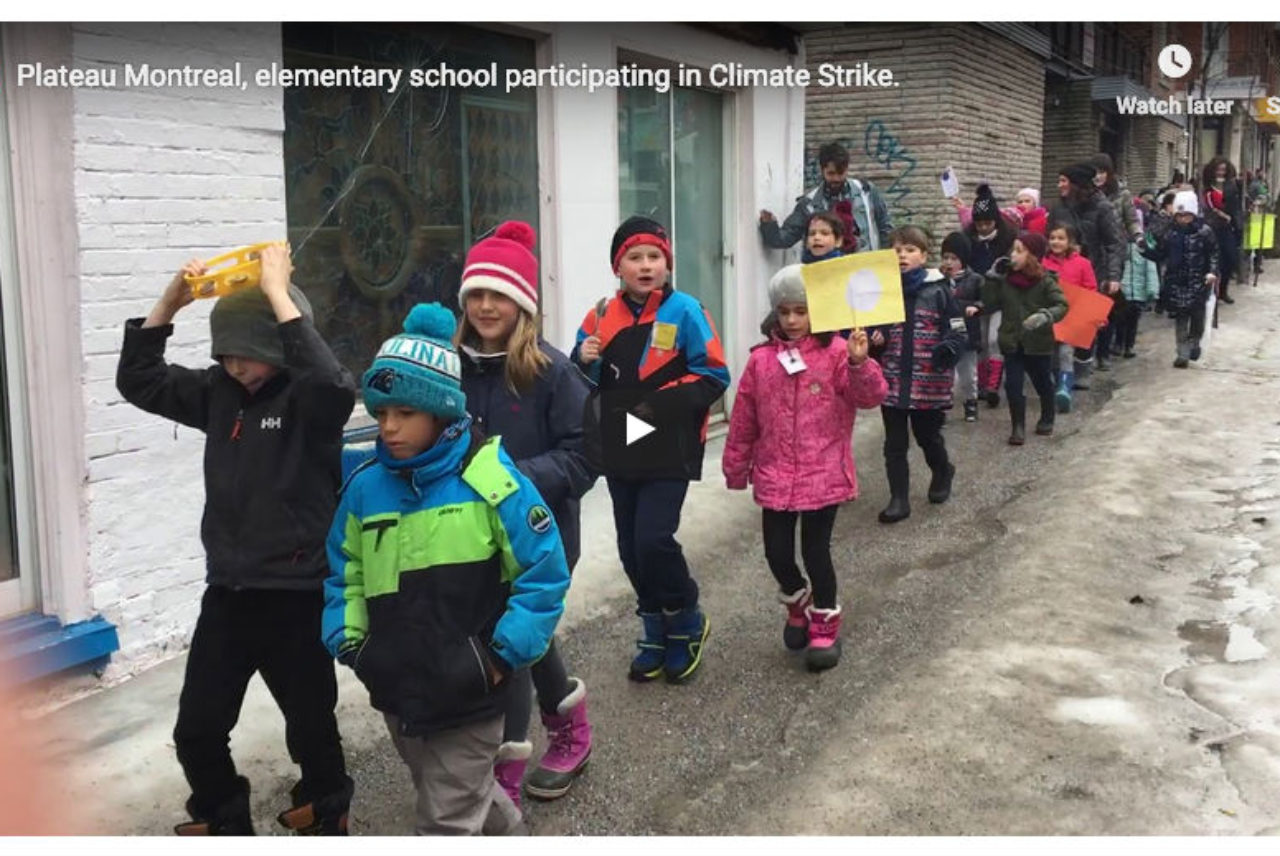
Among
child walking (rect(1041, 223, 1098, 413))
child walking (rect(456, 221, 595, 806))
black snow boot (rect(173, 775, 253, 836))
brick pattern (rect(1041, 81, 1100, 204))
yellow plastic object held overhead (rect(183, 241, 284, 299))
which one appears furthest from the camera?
brick pattern (rect(1041, 81, 1100, 204))

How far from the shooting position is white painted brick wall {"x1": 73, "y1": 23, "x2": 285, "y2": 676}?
4047 mm

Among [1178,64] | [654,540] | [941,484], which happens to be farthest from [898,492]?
[1178,64]

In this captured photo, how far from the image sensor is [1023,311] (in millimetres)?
8438

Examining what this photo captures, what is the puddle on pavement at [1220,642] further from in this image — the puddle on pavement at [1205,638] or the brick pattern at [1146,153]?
the brick pattern at [1146,153]

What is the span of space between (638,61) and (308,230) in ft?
9.63

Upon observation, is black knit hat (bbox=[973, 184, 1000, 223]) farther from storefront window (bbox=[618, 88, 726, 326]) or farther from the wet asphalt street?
the wet asphalt street

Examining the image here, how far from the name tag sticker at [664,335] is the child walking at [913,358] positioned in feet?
8.92

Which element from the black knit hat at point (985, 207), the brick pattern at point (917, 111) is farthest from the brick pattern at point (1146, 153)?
the black knit hat at point (985, 207)

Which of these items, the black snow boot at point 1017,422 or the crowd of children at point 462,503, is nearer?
the crowd of children at point 462,503

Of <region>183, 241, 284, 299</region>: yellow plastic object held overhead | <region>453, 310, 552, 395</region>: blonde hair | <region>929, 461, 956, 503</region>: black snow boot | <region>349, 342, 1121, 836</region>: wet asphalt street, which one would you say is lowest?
<region>349, 342, 1121, 836</region>: wet asphalt street

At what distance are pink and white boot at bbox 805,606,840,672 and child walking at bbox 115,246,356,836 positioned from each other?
6.54ft

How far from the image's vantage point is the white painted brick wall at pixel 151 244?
13.3 ft

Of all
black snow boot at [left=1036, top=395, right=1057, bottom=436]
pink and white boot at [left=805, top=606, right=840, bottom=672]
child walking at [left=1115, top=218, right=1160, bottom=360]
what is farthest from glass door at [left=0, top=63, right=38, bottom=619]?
child walking at [left=1115, top=218, right=1160, bottom=360]

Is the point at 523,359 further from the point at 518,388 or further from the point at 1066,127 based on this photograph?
the point at 1066,127
